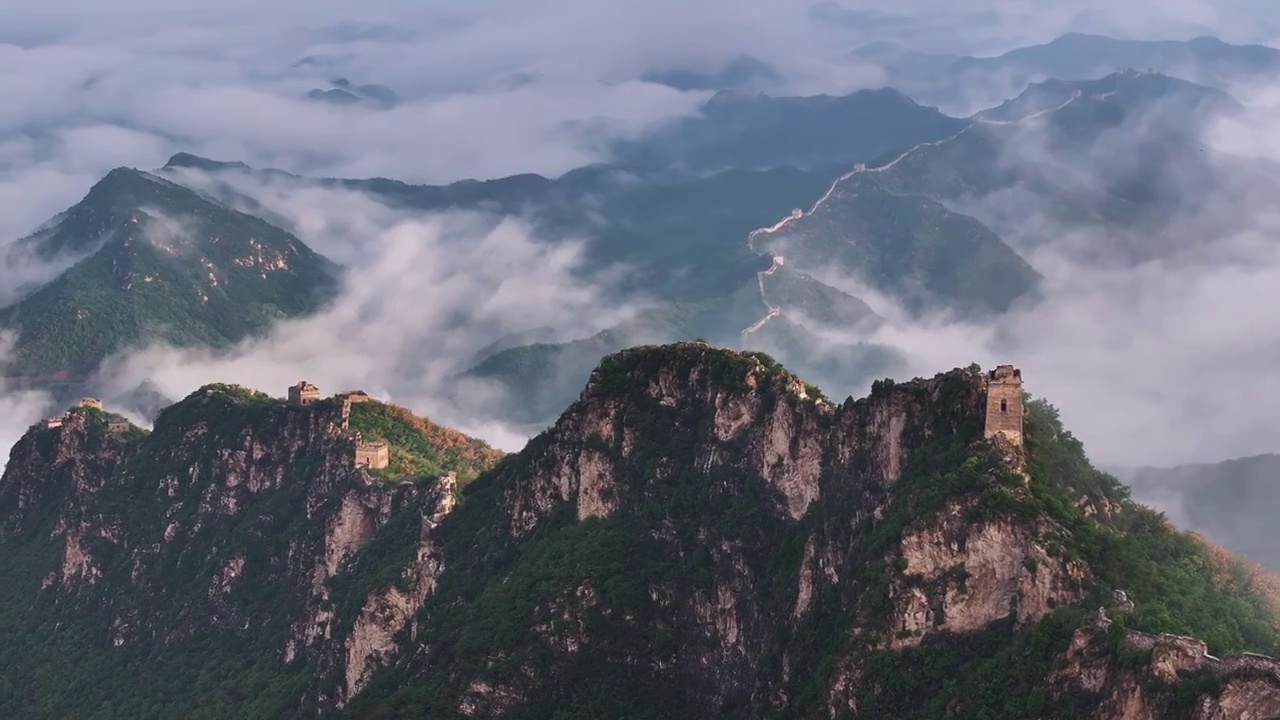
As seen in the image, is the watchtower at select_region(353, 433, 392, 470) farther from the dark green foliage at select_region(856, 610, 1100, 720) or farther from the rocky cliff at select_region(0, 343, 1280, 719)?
the dark green foliage at select_region(856, 610, 1100, 720)

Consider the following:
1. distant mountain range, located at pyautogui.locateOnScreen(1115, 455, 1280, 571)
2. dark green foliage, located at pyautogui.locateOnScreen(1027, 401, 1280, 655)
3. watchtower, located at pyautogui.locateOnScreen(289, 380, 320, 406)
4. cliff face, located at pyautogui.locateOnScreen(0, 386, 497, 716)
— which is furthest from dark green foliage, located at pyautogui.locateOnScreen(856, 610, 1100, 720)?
watchtower, located at pyautogui.locateOnScreen(289, 380, 320, 406)

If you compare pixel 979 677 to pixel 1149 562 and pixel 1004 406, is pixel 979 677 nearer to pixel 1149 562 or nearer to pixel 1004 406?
pixel 1149 562

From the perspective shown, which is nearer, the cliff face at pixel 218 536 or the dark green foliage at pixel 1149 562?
the dark green foliage at pixel 1149 562

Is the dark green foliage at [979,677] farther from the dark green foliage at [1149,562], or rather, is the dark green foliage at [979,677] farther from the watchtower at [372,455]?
the watchtower at [372,455]

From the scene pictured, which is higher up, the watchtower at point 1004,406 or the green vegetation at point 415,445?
the green vegetation at point 415,445

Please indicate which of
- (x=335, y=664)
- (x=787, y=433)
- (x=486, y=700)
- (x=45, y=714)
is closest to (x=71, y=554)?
(x=45, y=714)

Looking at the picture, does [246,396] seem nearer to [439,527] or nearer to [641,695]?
[439,527]

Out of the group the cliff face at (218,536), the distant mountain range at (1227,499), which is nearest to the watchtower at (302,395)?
the cliff face at (218,536)
